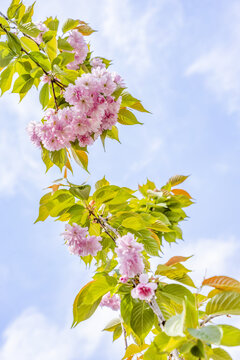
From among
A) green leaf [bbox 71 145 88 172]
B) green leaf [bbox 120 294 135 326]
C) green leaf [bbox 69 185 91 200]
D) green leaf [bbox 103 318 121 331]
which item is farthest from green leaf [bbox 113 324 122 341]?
green leaf [bbox 71 145 88 172]

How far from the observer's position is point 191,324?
0.68m

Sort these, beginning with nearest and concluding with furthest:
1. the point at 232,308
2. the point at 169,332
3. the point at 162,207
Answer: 1. the point at 169,332
2. the point at 232,308
3. the point at 162,207

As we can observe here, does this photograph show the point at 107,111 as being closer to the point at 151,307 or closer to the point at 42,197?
the point at 42,197

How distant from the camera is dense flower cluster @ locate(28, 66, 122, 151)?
4.05 ft

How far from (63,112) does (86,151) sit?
19 centimetres

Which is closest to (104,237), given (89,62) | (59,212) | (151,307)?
(59,212)

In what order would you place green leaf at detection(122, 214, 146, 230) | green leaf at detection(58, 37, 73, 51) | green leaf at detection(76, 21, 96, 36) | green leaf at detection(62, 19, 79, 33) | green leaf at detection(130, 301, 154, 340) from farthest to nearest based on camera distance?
green leaf at detection(76, 21, 96, 36) < green leaf at detection(62, 19, 79, 33) < green leaf at detection(58, 37, 73, 51) < green leaf at detection(122, 214, 146, 230) < green leaf at detection(130, 301, 154, 340)

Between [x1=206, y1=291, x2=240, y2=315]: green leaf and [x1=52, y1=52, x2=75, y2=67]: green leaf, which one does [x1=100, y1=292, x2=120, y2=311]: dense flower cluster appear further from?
[x1=52, y1=52, x2=75, y2=67]: green leaf

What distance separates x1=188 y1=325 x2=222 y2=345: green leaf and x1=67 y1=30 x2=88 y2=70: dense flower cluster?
4.09 ft

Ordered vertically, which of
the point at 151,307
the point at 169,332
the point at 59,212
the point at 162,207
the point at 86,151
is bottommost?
Result: the point at 169,332

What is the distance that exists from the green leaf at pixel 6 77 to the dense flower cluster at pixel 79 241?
2.49ft

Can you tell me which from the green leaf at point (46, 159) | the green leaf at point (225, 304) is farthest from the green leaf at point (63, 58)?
the green leaf at point (225, 304)

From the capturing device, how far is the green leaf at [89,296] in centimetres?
99

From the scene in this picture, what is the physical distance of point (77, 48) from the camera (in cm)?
151
